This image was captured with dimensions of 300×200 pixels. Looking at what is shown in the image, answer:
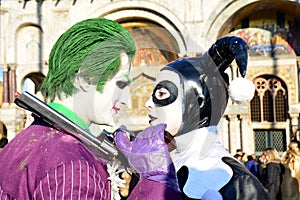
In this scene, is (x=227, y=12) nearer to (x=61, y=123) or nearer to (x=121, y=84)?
(x=121, y=84)

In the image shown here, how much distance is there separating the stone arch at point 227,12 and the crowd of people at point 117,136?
42.0 ft

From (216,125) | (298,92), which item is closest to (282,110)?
(298,92)

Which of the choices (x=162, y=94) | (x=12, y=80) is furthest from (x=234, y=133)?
(x=162, y=94)

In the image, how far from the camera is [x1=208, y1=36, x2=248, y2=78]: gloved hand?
200 cm

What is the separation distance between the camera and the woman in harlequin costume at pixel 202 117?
1.85 metres

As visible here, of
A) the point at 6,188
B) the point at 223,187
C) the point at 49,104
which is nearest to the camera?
the point at 6,188

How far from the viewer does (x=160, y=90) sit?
6.50ft

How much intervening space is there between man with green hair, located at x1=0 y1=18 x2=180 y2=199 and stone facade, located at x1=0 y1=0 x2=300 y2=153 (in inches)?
507

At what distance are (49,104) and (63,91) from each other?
2.6 inches

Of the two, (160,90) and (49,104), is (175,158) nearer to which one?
(160,90)

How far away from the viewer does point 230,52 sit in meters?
2.03

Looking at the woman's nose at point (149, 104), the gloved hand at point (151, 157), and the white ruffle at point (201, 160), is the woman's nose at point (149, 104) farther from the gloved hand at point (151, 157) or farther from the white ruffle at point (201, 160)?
the gloved hand at point (151, 157)

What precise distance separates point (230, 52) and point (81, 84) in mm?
754

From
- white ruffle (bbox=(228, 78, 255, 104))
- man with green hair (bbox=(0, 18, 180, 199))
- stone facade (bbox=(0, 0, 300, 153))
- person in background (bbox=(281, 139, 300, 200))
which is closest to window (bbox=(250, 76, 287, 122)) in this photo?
stone facade (bbox=(0, 0, 300, 153))
